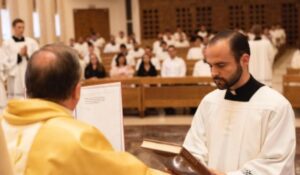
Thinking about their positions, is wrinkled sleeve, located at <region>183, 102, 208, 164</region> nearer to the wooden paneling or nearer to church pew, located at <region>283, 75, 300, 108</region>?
church pew, located at <region>283, 75, 300, 108</region>

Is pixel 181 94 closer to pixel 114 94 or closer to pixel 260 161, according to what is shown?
pixel 114 94

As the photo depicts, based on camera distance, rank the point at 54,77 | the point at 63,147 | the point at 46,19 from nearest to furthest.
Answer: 1. the point at 63,147
2. the point at 54,77
3. the point at 46,19

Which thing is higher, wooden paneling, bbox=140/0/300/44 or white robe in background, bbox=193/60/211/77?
wooden paneling, bbox=140/0/300/44

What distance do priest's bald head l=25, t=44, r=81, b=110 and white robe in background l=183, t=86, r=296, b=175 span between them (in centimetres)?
107

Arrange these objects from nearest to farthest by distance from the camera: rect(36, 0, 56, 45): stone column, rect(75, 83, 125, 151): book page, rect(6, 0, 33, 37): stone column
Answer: rect(75, 83, 125, 151): book page, rect(6, 0, 33, 37): stone column, rect(36, 0, 56, 45): stone column

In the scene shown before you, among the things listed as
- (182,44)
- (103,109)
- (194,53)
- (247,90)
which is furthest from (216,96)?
(182,44)

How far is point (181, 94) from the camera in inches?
433

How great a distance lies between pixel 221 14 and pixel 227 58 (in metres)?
22.0

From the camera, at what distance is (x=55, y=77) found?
211cm

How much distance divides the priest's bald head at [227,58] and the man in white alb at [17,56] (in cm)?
692

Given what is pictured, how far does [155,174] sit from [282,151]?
2.65 feet

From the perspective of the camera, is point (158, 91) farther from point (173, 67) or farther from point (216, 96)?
point (216, 96)

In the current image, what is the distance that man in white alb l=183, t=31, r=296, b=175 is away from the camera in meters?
2.75

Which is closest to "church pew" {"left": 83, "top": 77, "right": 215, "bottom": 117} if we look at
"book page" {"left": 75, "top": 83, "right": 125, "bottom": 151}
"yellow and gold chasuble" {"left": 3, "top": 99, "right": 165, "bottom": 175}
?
"book page" {"left": 75, "top": 83, "right": 125, "bottom": 151}
